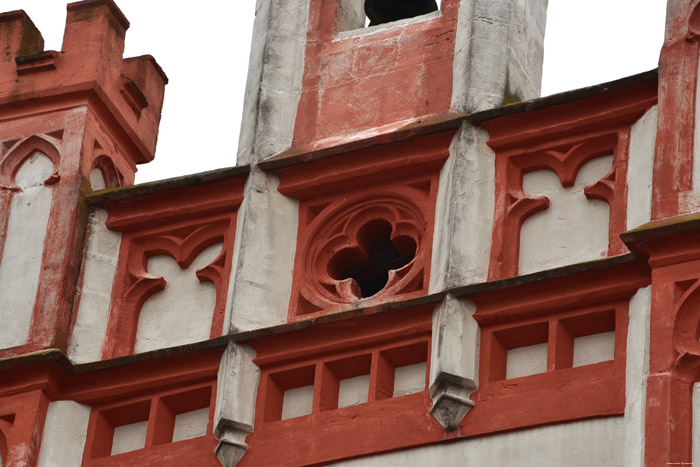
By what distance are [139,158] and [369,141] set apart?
2276mm

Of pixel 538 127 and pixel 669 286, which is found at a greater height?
pixel 538 127

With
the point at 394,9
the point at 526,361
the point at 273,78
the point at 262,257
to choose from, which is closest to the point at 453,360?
the point at 526,361

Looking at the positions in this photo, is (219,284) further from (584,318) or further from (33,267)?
(584,318)

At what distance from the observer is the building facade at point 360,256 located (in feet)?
50.3

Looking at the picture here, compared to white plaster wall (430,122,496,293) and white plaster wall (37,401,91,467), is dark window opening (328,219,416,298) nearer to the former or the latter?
white plaster wall (430,122,496,293)

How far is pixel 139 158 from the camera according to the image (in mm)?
18547

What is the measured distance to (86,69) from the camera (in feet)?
59.6

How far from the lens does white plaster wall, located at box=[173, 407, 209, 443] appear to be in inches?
647

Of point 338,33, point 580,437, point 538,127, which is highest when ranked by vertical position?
point 338,33

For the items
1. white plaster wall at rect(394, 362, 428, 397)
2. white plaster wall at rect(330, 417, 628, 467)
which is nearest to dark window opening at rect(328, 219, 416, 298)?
white plaster wall at rect(394, 362, 428, 397)

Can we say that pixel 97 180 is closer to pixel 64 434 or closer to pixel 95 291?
pixel 95 291

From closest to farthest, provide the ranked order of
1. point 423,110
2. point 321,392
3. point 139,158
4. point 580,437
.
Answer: point 580,437 < point 321,392 < point 423,110 < point 139,158

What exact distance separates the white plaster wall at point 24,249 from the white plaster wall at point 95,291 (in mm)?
307

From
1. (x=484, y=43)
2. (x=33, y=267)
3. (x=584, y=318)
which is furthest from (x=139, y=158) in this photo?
(x=584, y=318)
